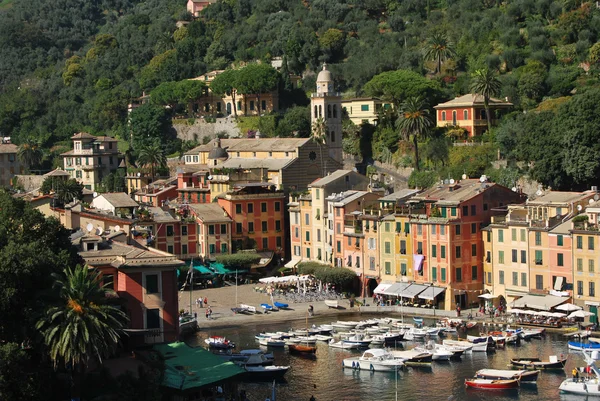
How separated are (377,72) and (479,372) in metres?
78.1

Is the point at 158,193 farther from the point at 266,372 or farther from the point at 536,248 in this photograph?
the point at 266,372

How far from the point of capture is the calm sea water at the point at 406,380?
223 ft

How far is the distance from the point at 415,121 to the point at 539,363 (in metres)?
47.8

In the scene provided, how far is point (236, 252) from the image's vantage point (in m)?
109

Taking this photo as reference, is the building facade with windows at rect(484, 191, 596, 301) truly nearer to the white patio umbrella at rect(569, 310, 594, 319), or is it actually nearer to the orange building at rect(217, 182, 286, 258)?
the white patio umbrella at rect(569, 310, 594, 319)

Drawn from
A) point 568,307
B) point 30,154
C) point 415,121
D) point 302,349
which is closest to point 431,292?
point 568,307

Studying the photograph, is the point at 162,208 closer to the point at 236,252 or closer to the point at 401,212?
the point at 236,252

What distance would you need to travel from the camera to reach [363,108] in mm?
135375

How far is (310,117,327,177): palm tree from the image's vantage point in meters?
124

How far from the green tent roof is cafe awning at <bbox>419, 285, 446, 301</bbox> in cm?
2959

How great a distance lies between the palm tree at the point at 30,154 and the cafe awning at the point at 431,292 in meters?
82.7

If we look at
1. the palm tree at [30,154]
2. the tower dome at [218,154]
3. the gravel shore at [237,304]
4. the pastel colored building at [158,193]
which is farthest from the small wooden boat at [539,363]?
the palm tree at [30,154]

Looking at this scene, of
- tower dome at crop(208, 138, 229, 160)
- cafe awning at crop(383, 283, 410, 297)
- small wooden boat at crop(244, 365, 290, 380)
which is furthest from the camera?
tower dome at crop(208, 138, 229, 160)

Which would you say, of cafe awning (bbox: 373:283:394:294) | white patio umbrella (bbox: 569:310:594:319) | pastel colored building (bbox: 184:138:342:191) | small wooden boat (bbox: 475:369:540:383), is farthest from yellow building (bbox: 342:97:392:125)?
small wooden boat (bbox: 475:369:540:383)
